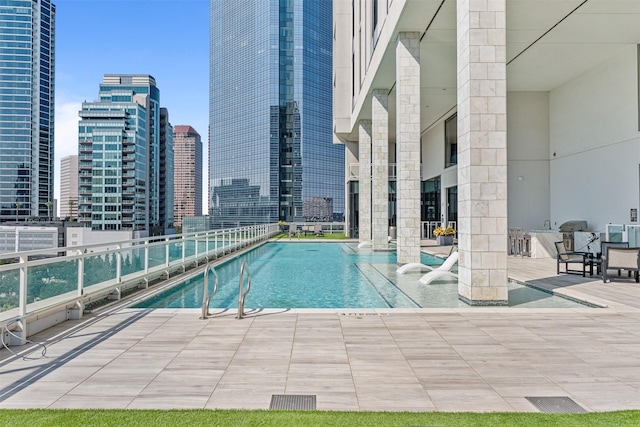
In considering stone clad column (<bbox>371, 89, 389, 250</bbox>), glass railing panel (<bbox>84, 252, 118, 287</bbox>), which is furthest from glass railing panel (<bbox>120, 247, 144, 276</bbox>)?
stone clad column (<bbox>371, 89, 389, 250</bbox>)

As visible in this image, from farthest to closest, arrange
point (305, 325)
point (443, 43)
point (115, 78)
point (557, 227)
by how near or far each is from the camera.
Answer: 1. point (115, 78)
2. point (557, 227)
3. point (443, 43)
4. point (305, 325)

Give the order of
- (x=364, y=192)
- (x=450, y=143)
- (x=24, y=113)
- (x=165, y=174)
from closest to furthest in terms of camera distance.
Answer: (x=364, y=192) < (x=450, y=143) < (x=24, y=113) < (x=165, y=174)

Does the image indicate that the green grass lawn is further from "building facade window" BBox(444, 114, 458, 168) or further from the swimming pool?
"building facade window" BBox(444, 114, 458, 168)

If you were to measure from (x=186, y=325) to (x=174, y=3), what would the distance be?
34.7 m

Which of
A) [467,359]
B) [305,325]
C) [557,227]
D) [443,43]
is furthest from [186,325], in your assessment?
[557,227]

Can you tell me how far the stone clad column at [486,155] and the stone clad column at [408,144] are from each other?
17.2 feet

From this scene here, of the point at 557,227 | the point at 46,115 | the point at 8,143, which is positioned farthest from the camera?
the point at 46,115

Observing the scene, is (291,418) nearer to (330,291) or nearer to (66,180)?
(330,291)

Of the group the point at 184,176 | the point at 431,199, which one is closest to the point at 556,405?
the point at 431,199

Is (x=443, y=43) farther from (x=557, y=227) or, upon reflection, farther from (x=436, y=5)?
(x=557, y=227)

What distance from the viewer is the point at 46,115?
392 feet

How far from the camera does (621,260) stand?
8.47m

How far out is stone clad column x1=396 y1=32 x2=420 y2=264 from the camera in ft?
38.8

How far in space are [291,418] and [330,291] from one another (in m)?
5.83
